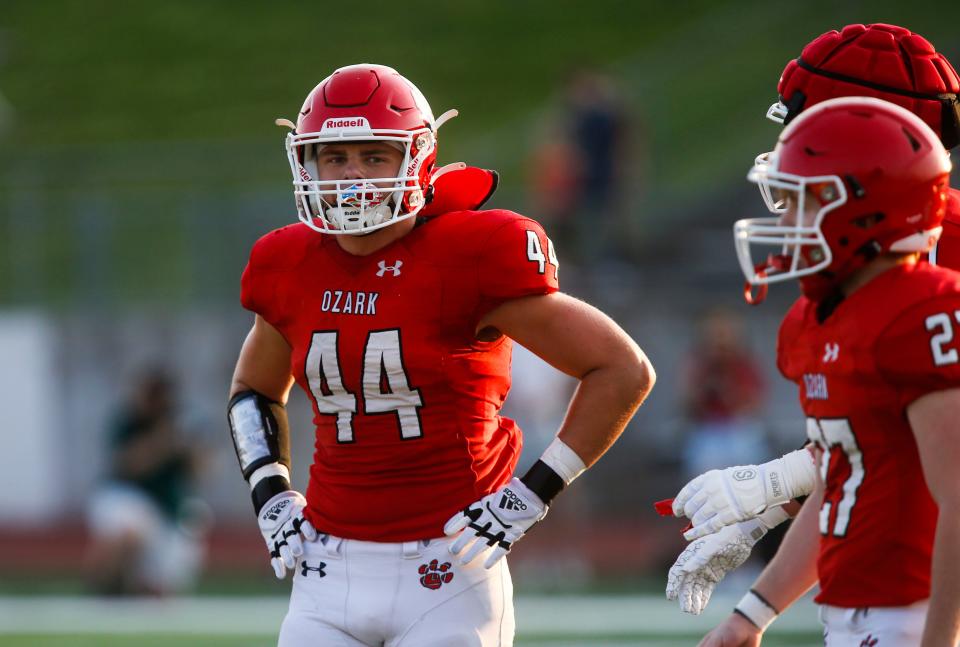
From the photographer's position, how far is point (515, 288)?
141 inches

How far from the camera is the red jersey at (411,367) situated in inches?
142

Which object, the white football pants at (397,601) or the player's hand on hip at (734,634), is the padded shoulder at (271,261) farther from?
the player's hand on hip at (734,634)

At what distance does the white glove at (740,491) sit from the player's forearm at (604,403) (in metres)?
0.37

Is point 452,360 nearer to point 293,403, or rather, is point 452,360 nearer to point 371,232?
point 371,232

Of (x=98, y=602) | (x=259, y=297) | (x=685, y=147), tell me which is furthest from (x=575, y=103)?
(x=259, y=297)

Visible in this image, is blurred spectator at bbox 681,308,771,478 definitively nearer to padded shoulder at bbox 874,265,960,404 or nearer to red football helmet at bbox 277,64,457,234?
red football helmet at bbox 277,64,457,234

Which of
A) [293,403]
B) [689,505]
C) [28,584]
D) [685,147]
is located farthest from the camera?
[685,147]

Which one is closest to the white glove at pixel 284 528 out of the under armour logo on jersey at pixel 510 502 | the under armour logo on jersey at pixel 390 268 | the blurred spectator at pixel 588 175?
the under armour logo on jersey at pixel 510 502

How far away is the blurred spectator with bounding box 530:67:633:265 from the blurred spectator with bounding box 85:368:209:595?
368 centimetres

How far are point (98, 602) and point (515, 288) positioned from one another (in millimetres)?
6724

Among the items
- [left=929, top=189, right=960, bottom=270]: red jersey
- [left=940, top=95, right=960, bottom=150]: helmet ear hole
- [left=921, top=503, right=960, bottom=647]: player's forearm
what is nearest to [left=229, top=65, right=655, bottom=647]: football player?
[left=929, top=189, right=960, bottom=270]: red jersey

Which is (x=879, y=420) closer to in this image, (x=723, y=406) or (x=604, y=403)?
(x=604, y=403)

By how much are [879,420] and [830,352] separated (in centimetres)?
16

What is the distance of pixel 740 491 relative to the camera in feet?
10.8
